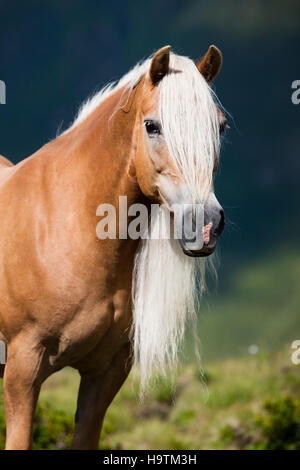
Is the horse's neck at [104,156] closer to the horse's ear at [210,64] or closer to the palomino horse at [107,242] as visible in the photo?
the palomino horse at [107,242]

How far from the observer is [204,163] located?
2.15 m

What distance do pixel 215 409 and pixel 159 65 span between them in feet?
13.3

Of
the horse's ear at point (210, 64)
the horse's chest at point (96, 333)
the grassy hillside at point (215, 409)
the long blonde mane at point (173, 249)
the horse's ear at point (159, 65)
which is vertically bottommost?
the grassy hillside at point (215, 409)

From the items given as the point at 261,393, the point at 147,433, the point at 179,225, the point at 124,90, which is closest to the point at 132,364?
the point at 179,225

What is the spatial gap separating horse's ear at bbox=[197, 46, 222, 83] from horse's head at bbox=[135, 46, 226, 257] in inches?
4.0

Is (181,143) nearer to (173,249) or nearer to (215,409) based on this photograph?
(173,249)

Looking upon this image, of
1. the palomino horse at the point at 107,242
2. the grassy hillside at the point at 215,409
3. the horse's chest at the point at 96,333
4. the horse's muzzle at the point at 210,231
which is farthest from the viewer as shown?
the grassy hillside at the point at 215,409

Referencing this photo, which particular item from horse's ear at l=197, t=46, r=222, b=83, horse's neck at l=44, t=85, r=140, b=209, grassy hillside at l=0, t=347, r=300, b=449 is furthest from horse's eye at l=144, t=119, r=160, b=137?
grassy hillside at l=0, t=347, r=300, b=449

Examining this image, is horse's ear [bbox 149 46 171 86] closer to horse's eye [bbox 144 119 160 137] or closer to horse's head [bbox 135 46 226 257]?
horse's head [bbox 135 46 226 257]

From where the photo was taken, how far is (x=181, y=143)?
2131 millimetres

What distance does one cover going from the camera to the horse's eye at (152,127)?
2.19 m

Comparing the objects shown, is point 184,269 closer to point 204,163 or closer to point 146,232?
point 146,232

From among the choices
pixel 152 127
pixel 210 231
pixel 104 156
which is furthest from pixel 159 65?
pixel 210 231

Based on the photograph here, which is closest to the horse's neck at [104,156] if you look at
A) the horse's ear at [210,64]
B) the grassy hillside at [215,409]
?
the horse's ear at [210,64]
